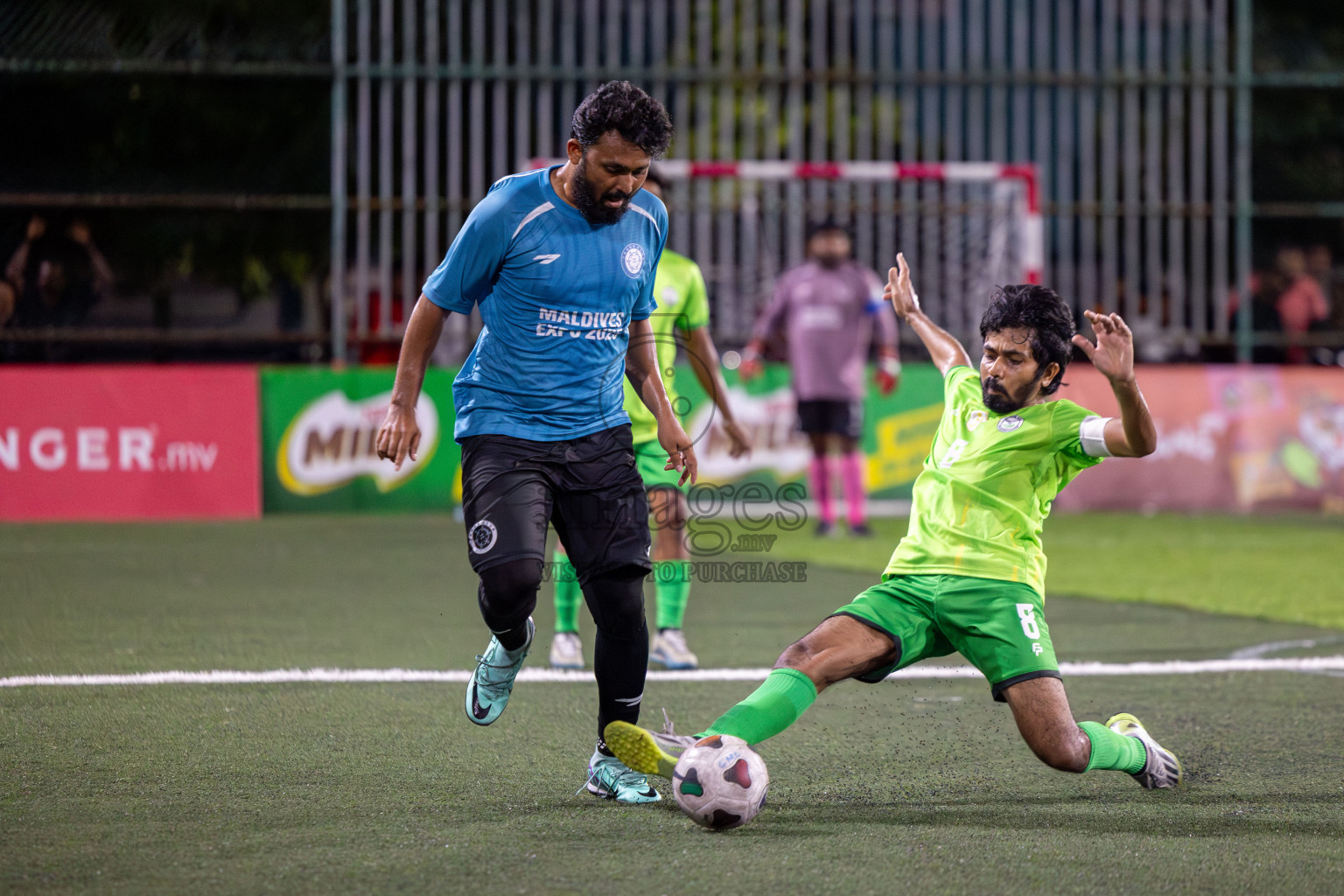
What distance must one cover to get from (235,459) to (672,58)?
5.81 meters

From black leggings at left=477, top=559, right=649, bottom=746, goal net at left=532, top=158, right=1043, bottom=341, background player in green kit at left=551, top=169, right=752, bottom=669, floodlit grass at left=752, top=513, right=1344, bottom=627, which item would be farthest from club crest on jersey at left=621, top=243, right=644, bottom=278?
goal net at left=532, top=158, right=1043, bottom=341

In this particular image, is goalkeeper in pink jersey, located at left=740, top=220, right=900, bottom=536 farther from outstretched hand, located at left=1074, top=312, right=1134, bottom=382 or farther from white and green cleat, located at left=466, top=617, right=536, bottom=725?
outstretched hand, located at left=1074, top=312, right=1134, bottom=382

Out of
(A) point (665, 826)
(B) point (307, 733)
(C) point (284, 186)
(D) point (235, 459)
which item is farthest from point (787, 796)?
(C) point (284, 186)

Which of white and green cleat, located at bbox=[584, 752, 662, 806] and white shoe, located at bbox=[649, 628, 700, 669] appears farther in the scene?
white shoe, located at bbox=[649, 628, 700, 669]

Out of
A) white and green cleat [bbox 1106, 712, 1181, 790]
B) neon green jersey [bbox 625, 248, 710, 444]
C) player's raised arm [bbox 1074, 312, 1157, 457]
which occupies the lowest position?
white and green cleat [bbox 1106, 712, 1181, 790]

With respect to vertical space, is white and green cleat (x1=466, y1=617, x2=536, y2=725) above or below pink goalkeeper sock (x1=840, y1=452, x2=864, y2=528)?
above

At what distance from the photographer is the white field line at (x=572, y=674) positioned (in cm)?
596

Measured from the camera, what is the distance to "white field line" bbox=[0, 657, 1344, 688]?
235 inches

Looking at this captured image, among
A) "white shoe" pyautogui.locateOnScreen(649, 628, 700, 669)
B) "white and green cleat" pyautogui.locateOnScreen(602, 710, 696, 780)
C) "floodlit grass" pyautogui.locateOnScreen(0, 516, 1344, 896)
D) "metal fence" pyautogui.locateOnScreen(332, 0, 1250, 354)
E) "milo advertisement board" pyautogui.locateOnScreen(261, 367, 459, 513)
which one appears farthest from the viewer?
"metal fence" pyautogui.locateOnScreen(332, 0, 1250, 354)

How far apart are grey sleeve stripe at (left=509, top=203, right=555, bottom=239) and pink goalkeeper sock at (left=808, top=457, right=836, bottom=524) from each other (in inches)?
321

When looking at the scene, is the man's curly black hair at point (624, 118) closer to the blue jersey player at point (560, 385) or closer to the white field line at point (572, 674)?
the blue jersey player at point (560, 385)

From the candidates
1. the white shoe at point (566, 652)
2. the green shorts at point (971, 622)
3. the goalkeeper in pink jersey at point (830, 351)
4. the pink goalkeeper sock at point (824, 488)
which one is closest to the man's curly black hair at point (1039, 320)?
the green shorts at point (971, 622)

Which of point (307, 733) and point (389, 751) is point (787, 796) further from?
point (307, 733)

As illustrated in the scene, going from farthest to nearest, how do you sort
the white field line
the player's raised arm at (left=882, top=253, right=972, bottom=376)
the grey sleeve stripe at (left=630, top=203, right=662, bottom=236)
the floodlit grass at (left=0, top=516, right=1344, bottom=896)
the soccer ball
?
the white field line
the player's raised arm at (left=882, top=253, right=972, bottom=376)
the grey sleeve stripe at (left=630, top=203, right=662, bottom=236)
the soccer ball
the floodlit grass at (left=0, top=516, right=1344, bottom=896)
